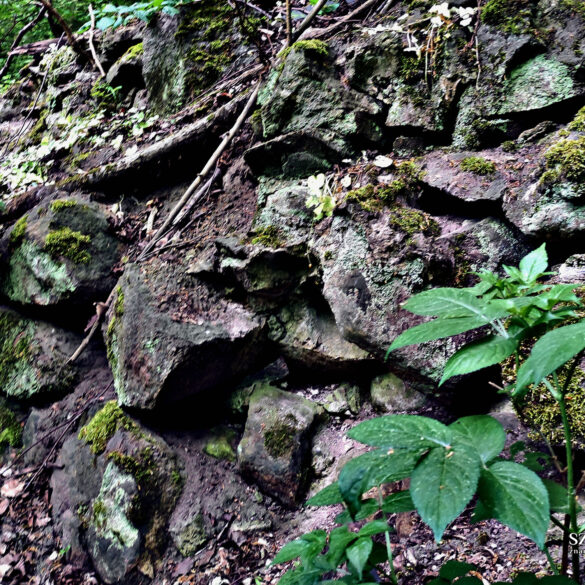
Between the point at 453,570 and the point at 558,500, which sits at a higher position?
the point at 558,500

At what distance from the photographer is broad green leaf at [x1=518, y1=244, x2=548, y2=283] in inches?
46.4

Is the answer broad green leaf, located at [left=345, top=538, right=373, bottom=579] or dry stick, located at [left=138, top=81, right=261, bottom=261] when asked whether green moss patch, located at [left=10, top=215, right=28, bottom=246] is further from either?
broad green leaf, located at [left=345, top=538, right=373, bottom=579]

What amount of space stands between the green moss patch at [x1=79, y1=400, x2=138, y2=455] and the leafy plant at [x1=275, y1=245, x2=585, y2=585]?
223 cm

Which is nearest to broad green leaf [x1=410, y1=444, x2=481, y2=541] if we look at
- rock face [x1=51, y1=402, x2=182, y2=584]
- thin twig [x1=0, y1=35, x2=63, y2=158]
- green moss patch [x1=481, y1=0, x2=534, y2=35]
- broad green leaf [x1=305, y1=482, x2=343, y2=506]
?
broad green leaf [x1=305, y1=482, x2=343, y2=506]

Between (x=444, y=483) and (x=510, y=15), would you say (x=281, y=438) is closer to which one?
(x=444, y=483)

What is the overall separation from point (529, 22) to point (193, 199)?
2.52 metres

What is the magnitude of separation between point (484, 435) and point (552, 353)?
0.71ft

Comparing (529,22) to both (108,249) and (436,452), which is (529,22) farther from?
(108,249)

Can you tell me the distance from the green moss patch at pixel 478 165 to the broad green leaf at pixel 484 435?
6.74ft

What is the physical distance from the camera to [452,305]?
105cm

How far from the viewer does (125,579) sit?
8.45 feet

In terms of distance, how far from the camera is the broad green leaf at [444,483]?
28.2 inches

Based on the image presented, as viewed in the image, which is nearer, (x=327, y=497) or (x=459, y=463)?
(x=459, y=463)

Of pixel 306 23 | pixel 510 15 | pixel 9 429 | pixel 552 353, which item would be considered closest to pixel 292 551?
pixel 552 353
